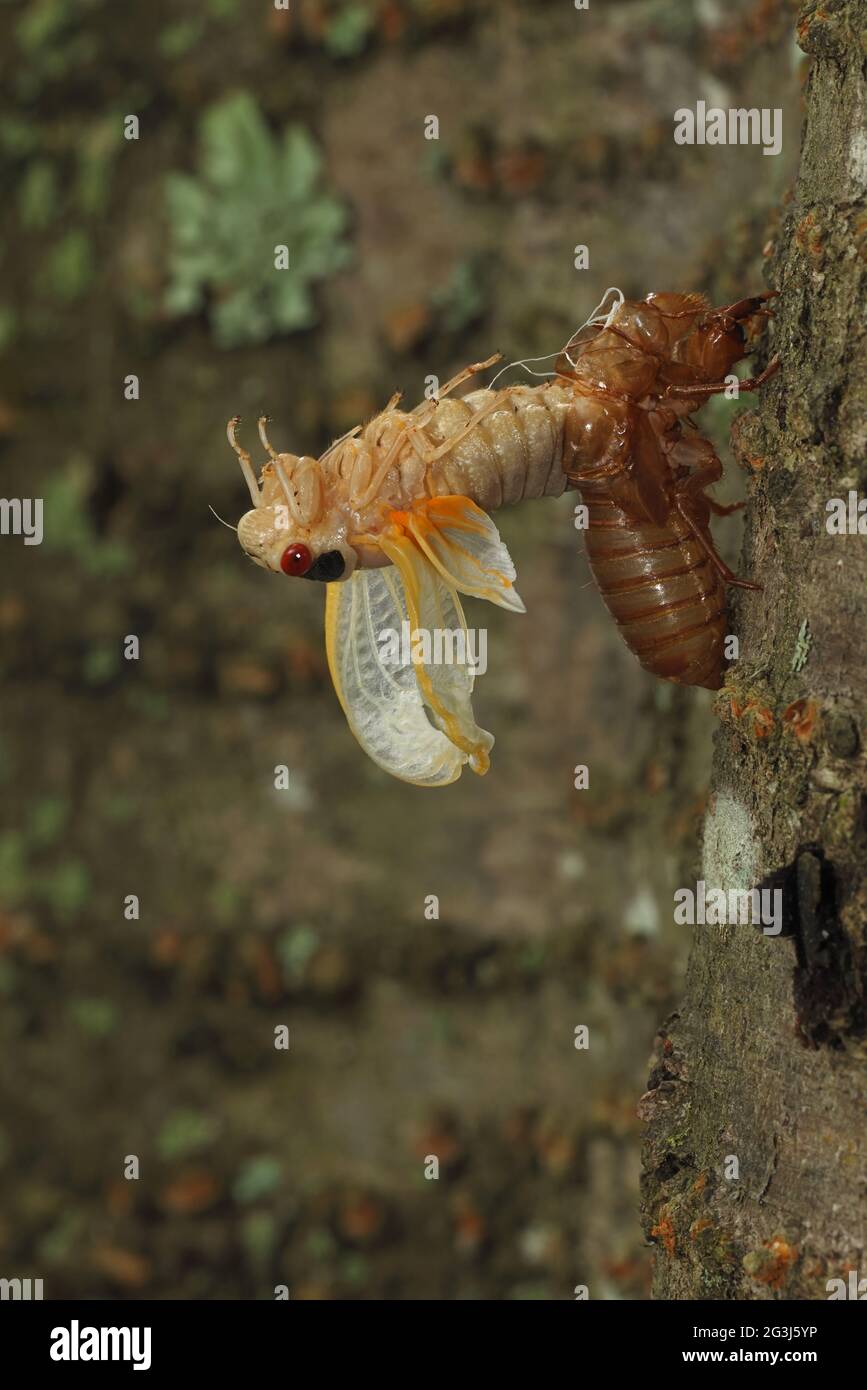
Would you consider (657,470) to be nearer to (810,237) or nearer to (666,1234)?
(810,237)

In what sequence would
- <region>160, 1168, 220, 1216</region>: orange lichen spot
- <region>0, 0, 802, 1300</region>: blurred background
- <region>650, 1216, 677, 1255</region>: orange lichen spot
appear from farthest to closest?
<region>160, 1168, 220, 1216</region>: orange lichen spot
<region>0, 0, 802, 1300</region>: blurred background
<region>650, 1216, 677, 1255</region>: orange lichen spot

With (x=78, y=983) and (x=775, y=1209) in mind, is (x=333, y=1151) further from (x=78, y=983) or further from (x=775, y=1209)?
(x=775, y=1209)

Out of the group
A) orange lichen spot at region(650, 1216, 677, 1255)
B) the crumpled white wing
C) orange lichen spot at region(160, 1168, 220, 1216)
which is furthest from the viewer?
orange lichen spot at region(160, 1168, 220, 1216)

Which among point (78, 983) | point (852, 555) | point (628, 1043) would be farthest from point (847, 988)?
point (78, 983)

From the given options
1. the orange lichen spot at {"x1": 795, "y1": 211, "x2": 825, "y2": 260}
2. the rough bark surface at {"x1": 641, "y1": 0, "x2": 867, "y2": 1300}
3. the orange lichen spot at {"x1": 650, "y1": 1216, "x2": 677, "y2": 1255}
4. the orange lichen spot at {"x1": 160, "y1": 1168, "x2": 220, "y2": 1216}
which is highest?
the orange lichen spot at {"x1": 795, "y1": 211, "x2": 825, "y2": 260}

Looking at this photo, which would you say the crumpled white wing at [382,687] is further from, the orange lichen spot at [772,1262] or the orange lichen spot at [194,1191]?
the orange lichen spot at [194,1191]

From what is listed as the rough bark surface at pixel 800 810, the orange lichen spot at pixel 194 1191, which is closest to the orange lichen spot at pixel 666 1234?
the rough bark surface at pixel 800 810

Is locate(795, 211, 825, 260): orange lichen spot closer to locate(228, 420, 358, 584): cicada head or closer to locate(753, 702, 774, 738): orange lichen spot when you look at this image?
locate(753, 702, 774, 738): orange lichen spot

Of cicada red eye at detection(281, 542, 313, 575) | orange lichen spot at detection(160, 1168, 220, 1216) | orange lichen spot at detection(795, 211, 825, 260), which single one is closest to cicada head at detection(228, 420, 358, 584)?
cicada red eye at detection(281, 542, 313, 575)
